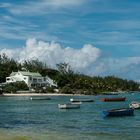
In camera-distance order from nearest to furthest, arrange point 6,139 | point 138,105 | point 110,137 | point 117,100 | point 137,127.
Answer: point 6,139, point 110,137, point 137,127, point 138,105, point 117,100

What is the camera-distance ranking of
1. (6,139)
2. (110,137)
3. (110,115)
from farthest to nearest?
(110,115) → (110,137) → (6,139)

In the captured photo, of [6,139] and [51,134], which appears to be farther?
[51,134]

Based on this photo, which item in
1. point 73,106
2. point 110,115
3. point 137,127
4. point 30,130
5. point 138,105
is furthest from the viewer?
point 73,106

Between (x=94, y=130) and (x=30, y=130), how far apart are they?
8.33 metres

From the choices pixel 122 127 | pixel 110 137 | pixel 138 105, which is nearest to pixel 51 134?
pixel 110 137

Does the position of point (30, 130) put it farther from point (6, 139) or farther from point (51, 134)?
point (6, 139)

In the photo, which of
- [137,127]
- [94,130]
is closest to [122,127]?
[137,127]

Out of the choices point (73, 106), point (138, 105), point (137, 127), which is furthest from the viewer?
point (73, 106)

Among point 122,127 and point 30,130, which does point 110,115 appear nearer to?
point 122,127

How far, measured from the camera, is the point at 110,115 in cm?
7606

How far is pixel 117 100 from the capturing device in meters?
161

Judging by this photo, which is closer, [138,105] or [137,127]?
[137,127]

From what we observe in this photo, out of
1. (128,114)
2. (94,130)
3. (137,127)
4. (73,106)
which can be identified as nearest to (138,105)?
(73,106)

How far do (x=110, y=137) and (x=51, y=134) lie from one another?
714cm
